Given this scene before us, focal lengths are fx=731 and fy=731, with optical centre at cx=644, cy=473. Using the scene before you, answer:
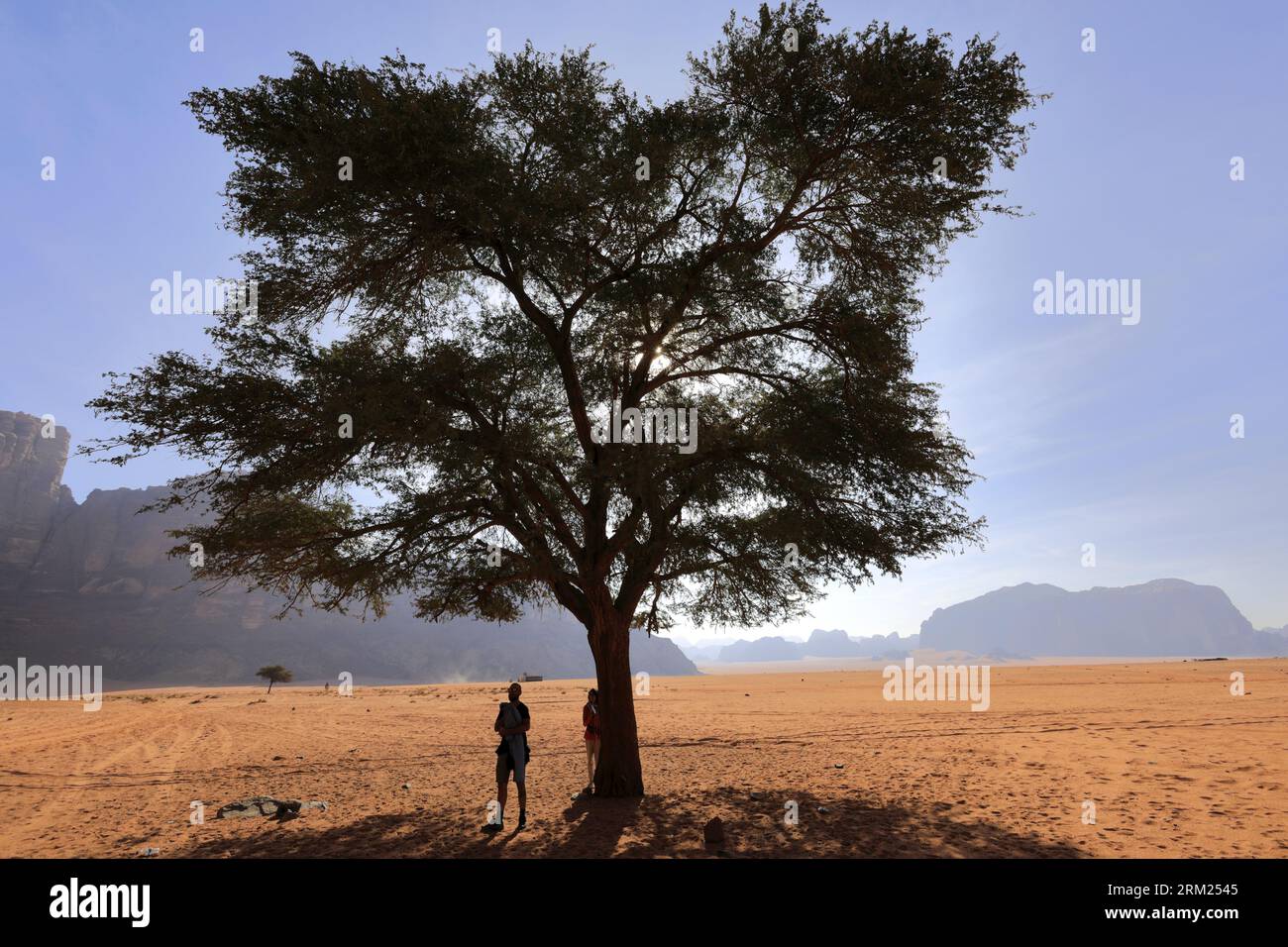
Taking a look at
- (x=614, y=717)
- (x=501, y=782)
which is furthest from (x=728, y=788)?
(x=501, y=782)

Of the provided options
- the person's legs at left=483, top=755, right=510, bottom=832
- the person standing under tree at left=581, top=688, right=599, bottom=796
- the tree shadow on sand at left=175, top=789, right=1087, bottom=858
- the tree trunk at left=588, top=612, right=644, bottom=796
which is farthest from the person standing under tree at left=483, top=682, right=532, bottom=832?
the person standing under tree at left=581, top=688, right=599, bottom=796

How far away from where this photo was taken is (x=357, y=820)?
42.1 ft

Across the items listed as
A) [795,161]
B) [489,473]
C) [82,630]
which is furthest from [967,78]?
[82,630]

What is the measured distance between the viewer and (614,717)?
577 inches

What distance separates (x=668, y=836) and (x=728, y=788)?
193 inches

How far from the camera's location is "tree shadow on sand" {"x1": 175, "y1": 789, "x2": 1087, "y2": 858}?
1022 cm

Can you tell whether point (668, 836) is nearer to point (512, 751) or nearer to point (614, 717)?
point (512, 751)

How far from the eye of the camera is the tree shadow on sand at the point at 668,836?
10219 millimetres

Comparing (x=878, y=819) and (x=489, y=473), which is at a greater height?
(x=489, y=473)

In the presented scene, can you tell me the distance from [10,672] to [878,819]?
570 feet

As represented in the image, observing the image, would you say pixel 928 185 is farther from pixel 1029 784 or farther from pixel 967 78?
pixel 1029 784

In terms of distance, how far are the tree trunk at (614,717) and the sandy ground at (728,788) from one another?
0.58 metres

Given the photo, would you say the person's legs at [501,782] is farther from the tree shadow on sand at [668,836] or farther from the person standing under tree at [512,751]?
the tree shadow on sand at [668,836]

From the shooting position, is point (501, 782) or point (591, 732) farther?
point (591, 732)
